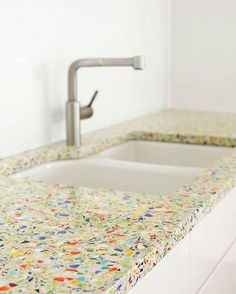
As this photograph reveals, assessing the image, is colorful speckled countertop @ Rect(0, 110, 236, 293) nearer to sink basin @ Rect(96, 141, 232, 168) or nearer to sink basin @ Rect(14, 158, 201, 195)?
sink basin @ Rect(14, 158, 201, 195)

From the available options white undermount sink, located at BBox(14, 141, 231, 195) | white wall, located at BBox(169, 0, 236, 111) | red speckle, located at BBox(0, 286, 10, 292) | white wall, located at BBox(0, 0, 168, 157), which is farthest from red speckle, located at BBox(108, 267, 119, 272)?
white wall, located at BBox(169, 0, 236, 111)

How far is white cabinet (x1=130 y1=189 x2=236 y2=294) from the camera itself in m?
0.82

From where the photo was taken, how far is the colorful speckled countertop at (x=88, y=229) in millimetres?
678

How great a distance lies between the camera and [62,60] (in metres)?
1.63

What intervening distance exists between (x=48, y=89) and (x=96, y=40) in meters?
0.35

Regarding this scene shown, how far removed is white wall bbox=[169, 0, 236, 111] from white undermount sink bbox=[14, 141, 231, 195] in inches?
26.0

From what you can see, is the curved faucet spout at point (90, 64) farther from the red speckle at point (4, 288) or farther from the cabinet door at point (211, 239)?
the red speckle at point (4, 288)

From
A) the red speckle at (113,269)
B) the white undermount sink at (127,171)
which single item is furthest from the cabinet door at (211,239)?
the red speckle at (113,269)

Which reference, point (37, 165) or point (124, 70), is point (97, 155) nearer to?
point (37, 165)

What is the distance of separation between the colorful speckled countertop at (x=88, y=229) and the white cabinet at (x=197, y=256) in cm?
3

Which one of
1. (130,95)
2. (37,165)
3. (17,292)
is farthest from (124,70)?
(17,292)

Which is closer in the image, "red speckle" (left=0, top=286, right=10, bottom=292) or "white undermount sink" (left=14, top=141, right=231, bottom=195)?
"red speckle" (left=0, top=286, right=10, bottom=292)

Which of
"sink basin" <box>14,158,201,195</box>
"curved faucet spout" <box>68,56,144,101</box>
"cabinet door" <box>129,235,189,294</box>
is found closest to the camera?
"cabinet door" <box>129,235,189,294</box>

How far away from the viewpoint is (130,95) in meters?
2.10
